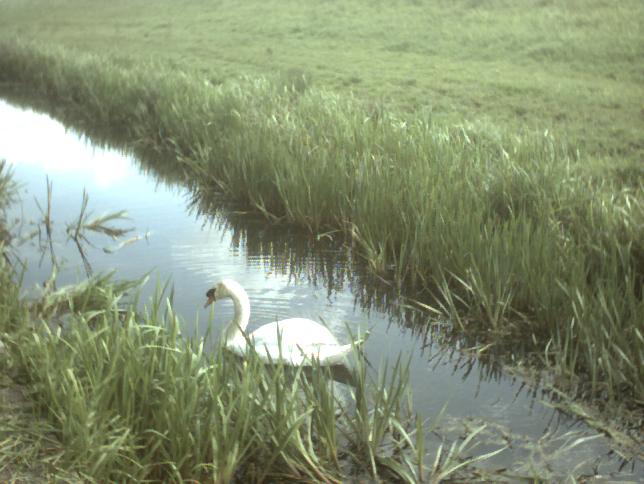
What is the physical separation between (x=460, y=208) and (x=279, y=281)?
4.31 ft

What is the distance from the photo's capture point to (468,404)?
423 cm

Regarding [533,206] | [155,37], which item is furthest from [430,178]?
[155,37]

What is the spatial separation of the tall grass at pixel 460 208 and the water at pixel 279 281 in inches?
9.6

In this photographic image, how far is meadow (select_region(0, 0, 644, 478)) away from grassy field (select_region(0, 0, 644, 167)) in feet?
0.21

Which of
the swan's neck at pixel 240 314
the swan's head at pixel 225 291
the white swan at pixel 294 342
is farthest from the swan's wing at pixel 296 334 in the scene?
the swan's head at pixel 225 291

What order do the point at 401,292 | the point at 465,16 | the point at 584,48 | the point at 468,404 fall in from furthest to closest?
the point at 465,16, the point at 584,48, the point at 401,292, the point at 468,404

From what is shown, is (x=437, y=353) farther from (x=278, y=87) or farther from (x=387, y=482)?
(x=278, y=87)

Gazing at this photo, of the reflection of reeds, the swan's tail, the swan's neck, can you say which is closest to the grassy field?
the reflection of reeds

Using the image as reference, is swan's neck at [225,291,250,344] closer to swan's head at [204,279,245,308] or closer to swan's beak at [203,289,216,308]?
swan's head at [204,279,245,308]

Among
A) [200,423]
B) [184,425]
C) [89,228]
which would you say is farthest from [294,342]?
[89,228]

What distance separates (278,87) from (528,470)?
7.77m

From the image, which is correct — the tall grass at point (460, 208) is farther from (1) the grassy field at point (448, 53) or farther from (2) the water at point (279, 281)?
(1) the grassy field at point (448, 53)

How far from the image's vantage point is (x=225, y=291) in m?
5.04

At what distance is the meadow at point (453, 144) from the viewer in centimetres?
489
